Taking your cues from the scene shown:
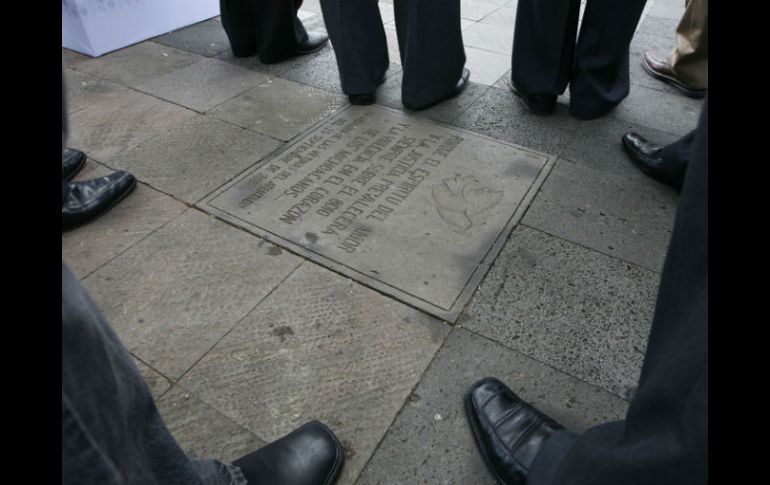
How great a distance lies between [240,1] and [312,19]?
1.19 m

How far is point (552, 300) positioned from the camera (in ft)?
6.34

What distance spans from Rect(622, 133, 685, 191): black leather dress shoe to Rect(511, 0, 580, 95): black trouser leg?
23.2 inches

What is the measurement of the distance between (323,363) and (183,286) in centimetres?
72

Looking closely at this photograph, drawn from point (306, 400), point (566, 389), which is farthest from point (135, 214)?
point (566, 389)

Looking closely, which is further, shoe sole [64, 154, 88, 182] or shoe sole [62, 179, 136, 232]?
shoe sole [64, 154, 88, 182]

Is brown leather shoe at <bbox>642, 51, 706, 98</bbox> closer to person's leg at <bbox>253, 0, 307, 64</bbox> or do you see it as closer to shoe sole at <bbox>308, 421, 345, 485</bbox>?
person's leg at <bbox>253, 0, 307, 64</bbox>

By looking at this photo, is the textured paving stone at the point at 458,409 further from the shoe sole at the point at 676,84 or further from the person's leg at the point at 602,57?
the shoe sole at the point at 676,84

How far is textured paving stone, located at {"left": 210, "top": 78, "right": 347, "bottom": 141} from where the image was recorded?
304 centimetres

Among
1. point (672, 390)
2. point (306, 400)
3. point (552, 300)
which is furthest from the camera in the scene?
point (552, 300)

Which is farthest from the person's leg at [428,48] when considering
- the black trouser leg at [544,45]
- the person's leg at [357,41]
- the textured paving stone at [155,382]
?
the textured paving stone at [155,382]

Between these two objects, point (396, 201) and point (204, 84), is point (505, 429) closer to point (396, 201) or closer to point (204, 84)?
point (396, 201)

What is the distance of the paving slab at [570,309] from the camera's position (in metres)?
1.72

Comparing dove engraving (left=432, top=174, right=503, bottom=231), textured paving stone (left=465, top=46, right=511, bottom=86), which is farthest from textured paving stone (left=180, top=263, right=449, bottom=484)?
textured paving stone (left=465, top=46, right=511, bottom=86)
